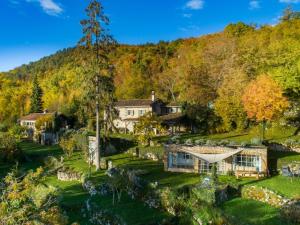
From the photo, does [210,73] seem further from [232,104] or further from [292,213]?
[292,213]

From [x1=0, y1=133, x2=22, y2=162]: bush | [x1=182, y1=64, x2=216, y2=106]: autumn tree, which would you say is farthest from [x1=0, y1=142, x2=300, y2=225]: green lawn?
[x1=182, y1=64, x2=216, y2=106]: autumn tree

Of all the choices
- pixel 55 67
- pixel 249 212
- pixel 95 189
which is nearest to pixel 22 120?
pixel 95 189

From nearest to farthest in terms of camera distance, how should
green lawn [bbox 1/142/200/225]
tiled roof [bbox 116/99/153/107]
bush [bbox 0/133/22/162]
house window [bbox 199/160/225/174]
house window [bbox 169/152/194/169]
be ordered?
green lawn [bbox 1/142/200/225] → house window [bbox 199/160/225/174] → house window [bbox 169/152/194/169] → bush [bbox 0/133/22/162] → tiled roof [bbox 116/99/153/107]

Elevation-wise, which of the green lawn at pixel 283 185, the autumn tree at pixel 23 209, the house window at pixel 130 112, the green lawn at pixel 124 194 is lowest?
the green lawn at pixel 124 194

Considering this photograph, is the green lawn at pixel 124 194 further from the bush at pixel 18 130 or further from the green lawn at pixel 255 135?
the bush at pixel 18 130

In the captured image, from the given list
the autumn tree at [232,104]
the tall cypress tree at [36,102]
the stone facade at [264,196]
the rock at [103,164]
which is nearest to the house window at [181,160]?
the rock at [103,164]

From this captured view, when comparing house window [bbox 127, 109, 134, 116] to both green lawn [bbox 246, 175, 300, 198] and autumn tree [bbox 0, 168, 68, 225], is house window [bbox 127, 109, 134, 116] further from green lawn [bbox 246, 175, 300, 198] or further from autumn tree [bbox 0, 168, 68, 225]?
autumn tree [bbox 0, 168, 68, 225]
